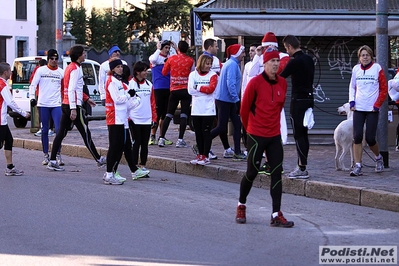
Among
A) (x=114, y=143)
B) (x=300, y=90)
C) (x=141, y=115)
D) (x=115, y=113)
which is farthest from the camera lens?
(x=141, y=115)

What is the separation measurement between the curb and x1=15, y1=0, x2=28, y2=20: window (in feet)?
132

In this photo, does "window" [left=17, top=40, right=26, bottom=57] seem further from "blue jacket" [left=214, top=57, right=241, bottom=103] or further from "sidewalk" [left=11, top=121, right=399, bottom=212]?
"blue jacket" [left=214, top=57, right=241, bottom=103]

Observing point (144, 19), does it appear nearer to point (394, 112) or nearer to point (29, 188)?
point (394, 112)

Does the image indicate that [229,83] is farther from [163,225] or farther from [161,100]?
[163,225]

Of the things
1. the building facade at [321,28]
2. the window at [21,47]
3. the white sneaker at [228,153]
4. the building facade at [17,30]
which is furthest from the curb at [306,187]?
the window at [21,47]

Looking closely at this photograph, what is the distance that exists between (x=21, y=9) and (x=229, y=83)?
136 feet

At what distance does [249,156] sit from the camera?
8.46m

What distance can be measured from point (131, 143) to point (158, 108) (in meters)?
3.75

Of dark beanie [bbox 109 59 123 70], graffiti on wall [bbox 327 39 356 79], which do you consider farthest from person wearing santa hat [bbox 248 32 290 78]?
graffiti on wall [bbox 327 39 356 79]

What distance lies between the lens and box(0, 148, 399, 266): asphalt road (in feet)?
23.2

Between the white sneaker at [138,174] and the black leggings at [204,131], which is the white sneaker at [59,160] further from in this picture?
the black leggings at [204,131]

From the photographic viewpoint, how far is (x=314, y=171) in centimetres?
1158

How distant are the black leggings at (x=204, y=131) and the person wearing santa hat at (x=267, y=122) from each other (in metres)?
3.86

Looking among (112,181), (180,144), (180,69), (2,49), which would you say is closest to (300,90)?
(112,181)
